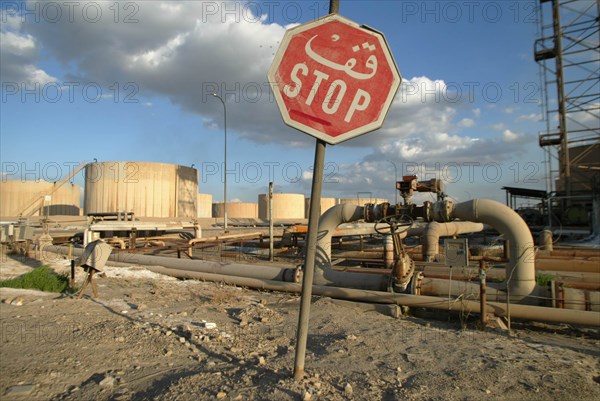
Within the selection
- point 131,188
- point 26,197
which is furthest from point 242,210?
point 26,197

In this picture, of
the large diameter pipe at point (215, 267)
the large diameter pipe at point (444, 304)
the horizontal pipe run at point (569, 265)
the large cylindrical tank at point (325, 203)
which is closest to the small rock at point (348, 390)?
the large diameter pipe at point (444, 304)

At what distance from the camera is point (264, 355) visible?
3.77m

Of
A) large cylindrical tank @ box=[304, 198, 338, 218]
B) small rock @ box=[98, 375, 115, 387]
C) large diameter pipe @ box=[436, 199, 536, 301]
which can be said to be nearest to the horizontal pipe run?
large diameter pipe @ box=[436, 199, 536, 301]

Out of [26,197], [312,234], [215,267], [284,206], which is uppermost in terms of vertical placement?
[26,197]

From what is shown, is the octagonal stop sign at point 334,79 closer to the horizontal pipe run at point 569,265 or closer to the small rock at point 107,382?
the small rock at point 107,382

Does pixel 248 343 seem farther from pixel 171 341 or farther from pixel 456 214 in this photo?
pixel 456 214

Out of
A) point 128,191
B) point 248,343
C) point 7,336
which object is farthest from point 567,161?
point 128,191

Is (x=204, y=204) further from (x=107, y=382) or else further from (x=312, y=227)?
(x=312, y=227)

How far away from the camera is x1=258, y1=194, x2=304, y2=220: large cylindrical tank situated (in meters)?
49.0

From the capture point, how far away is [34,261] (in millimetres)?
12203

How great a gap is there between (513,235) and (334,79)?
223 inches

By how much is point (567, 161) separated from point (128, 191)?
33041 millimetres

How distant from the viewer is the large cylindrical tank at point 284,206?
1930 inches

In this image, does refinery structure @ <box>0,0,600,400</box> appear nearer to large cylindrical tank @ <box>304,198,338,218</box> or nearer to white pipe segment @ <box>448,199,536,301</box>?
white pipe segment @ <box>448,199,536,301</box>
